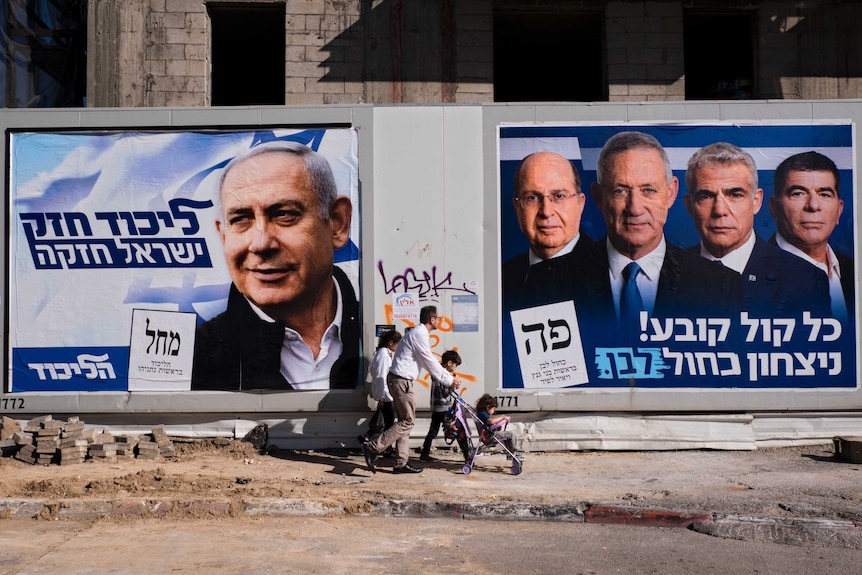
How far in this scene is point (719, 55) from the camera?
19.9 metres

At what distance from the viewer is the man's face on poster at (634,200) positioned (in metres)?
10.6

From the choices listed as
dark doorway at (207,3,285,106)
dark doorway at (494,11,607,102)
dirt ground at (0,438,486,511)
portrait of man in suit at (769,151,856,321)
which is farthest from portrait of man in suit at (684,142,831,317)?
dark doorway at (207,3,285,106)

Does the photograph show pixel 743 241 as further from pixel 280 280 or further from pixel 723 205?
pixel 280 280

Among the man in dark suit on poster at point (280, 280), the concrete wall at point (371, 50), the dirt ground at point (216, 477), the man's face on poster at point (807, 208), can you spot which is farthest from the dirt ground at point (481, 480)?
the concrete wall at point (371, 50)

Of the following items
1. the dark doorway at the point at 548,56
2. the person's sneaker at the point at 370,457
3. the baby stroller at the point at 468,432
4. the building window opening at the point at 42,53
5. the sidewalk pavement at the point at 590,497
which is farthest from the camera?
the dark doorway at the point at 548,56

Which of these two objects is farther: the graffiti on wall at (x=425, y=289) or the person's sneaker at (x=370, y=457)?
the graffiti on wall at (x=425, y=289)

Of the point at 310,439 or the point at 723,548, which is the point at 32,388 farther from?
the point at 723,548

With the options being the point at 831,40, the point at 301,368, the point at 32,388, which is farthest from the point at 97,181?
the point at 831,40

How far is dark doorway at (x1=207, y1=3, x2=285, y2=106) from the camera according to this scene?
17.1 m

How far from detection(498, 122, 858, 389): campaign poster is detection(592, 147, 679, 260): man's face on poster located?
0.04 feet

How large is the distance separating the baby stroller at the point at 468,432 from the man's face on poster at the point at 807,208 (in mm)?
4727

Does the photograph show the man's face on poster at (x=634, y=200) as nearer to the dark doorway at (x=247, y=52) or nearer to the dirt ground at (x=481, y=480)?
the dirt ground at (x=481, y=480)

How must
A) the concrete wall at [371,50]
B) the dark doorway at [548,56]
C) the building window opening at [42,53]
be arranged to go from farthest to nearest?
the dark doorway at [548,56]
the building window opening at [42,53]
the concrete wall at [371,50]

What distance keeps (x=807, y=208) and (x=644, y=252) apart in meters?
2.22
